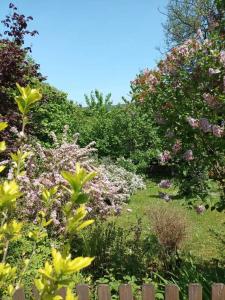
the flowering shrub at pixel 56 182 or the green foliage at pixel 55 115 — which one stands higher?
the green foliage at pixel 55 115

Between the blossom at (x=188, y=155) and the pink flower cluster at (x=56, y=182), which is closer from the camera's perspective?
the blossom at (x=188, y=155)

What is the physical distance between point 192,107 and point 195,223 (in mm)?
4297

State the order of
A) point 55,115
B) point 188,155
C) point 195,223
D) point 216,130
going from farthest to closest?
point 55,115, point 195,223, point 188,155, point 216,130

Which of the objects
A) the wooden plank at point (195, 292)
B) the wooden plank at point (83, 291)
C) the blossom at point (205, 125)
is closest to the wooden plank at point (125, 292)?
the wooden plank at point (83, 291)

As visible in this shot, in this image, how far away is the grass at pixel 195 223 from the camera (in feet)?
19.9

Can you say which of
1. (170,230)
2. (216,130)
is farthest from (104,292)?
(170,230)

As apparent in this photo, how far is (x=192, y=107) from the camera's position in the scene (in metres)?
4.31

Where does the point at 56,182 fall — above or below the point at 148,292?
above

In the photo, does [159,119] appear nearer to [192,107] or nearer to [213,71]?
[192,107]

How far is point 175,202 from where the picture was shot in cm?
990

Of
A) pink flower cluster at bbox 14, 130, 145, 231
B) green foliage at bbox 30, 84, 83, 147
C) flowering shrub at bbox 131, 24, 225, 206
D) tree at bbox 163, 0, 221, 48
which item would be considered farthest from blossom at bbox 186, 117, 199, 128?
tree at bbox 163, 0, 221, 48

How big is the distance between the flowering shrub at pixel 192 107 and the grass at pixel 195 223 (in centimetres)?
43

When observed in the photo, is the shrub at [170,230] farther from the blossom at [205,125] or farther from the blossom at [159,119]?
the blossom at [205,125]

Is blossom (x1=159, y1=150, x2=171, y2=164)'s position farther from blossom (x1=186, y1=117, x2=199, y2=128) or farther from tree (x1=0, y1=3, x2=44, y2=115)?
tree (x1=0, y1=3, x2=44, y2=115)
